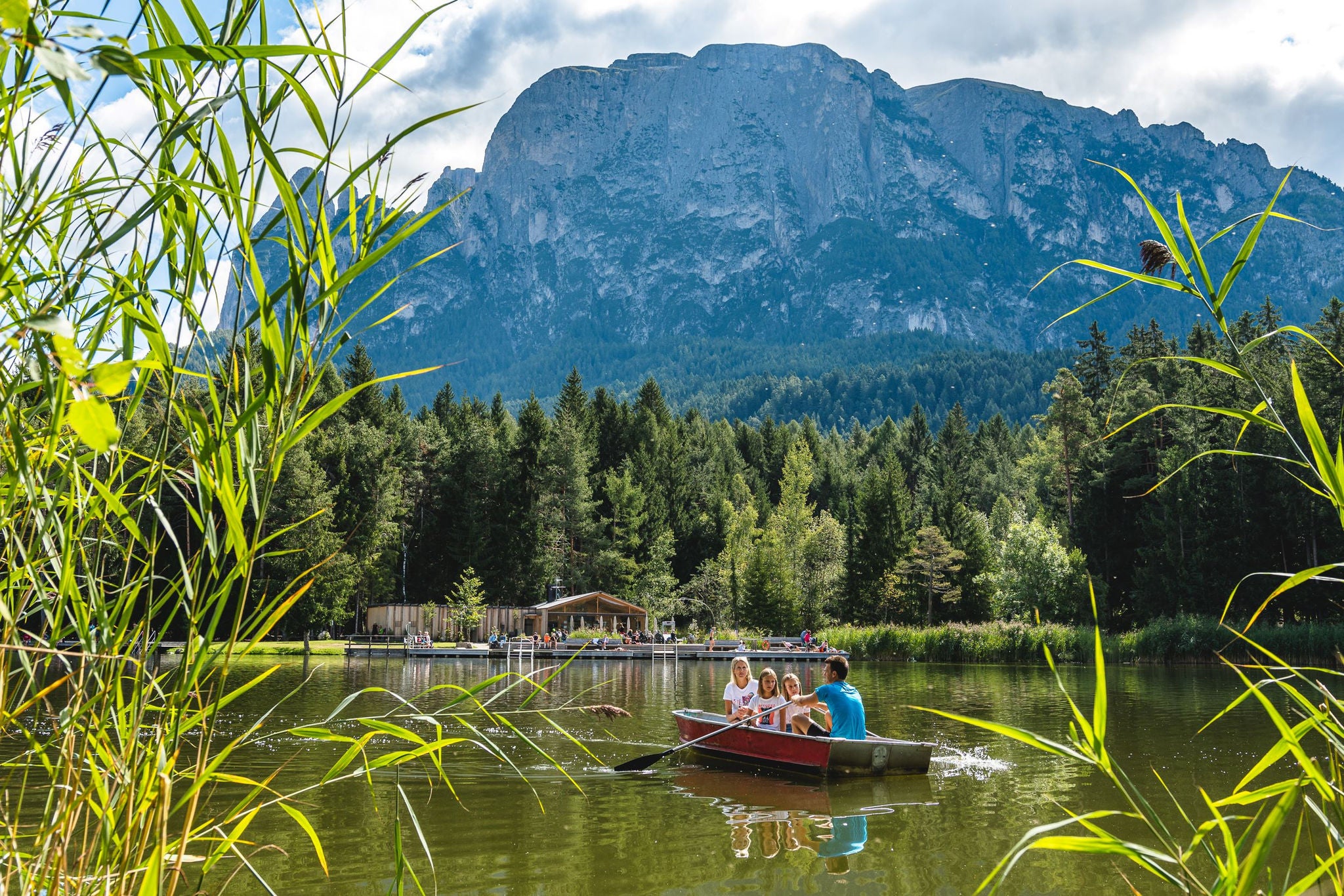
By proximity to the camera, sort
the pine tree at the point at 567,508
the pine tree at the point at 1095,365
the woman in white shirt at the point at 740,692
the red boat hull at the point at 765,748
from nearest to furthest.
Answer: the red boat hull at the point at 765,748 → the woman in white shirt at the point at 740,692 → the pine tree at the point at 567,508 → the pine tree at the point at 1095,365

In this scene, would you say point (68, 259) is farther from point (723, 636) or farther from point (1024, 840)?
point (723, 636)

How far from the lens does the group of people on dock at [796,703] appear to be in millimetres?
10555

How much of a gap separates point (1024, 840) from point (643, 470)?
5990cm

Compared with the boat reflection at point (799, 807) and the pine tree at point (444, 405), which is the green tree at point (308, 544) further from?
A: the boat reflection at point (799, 807)

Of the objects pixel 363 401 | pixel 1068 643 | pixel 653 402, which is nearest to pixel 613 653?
pixel 1068 643

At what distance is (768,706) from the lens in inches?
460

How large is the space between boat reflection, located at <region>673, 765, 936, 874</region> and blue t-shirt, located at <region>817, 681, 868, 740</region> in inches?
19.2

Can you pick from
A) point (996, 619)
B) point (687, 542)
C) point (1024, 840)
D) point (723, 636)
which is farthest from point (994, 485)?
point (1024, 840)

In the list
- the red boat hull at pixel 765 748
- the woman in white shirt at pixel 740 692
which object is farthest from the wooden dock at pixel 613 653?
the red boat hull at pixel 765 748

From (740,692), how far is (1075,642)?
23.6 meters

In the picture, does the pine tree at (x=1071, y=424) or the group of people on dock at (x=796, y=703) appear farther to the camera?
the pine tree at (x=1071, y=424)

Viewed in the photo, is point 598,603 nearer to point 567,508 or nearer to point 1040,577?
point 567,508

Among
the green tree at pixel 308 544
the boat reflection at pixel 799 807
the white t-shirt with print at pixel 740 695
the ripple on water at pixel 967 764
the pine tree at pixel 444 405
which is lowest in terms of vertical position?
the ripple on water at pixel 967 764

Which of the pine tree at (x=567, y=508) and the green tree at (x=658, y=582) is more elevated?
the pine tree at (x=567, y=508)
